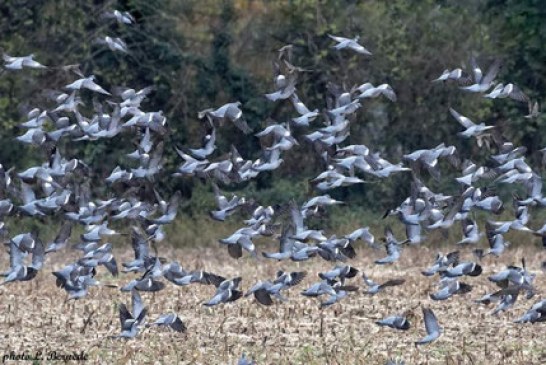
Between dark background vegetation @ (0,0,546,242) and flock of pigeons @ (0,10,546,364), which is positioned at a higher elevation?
flock of pigeons @ (0,10,546,364)

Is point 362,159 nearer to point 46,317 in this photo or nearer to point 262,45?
point 46,317

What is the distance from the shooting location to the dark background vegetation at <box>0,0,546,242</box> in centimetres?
2716

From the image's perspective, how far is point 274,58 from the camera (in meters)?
27.0

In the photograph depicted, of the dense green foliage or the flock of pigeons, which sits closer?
the flock of pigeons

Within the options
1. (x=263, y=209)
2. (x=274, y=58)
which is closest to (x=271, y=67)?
(x=274, y=58)

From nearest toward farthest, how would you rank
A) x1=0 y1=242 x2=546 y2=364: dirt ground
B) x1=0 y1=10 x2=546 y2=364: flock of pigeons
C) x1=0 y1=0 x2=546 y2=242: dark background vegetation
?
x1=0 y1=242 x2=546 y2=364: dirt ground, x1=0 y1=10 x2=546 y2=364: flock of pigeons, x1=0 y1=0 x2=546 y2=242: dark background vegetation

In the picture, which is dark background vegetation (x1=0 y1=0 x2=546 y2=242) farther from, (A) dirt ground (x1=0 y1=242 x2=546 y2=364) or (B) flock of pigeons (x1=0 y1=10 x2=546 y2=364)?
(B) flock of pigeons (x1=0 y1=10 x2=546 y2=364)

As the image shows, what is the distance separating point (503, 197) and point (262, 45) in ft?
17.4

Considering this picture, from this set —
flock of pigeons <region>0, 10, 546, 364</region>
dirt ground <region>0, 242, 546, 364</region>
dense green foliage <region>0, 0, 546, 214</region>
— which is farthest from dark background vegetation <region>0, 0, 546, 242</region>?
flock of pigeons <region>0, 10, 546, 364</region>

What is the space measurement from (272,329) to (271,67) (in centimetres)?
1489

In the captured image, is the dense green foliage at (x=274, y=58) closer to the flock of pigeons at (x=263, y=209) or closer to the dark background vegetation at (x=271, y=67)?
the dark background vegetation at (x=271, y=67)

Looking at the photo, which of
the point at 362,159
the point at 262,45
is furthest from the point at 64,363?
the point at 262,45

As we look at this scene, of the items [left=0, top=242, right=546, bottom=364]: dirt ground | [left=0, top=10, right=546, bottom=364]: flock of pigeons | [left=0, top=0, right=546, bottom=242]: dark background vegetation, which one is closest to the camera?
[left=0, top=242, right=546, bottom=364]: dirt ground

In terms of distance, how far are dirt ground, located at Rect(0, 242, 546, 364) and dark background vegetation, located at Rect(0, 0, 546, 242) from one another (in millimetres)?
9998
